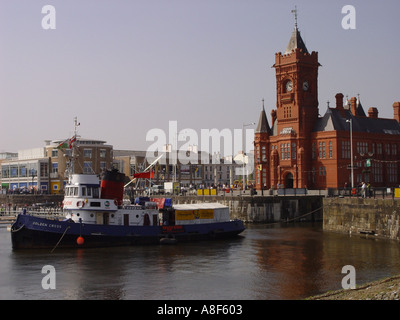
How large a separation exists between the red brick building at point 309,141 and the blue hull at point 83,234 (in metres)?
41.0

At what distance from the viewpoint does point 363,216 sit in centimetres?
5597

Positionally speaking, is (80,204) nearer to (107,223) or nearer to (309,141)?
(107,223)

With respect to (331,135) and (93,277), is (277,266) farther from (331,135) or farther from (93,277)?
(331,135)

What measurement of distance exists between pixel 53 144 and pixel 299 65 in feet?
218

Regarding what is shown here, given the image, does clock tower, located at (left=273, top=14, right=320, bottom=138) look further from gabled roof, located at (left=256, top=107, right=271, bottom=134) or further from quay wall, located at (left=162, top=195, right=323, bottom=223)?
quay wall, located at (left=162, top=195, right=323, bottom=223)

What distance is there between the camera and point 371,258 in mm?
41156

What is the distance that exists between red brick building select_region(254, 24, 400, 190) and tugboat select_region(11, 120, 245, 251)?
37189 mm

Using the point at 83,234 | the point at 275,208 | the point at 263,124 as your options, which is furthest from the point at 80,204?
the point at 263,124

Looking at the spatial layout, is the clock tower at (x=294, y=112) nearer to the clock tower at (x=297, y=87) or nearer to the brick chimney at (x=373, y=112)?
the clock tower at (x=297, y=87)

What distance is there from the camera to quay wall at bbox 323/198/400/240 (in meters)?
51.1

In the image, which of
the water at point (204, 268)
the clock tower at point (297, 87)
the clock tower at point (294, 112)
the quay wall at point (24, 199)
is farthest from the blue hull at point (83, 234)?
the quay wall at point (24, 199)

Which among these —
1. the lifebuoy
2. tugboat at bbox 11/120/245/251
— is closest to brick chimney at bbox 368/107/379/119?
tugboat at bbox 11/120/245/251

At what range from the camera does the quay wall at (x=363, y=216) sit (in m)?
51.1
